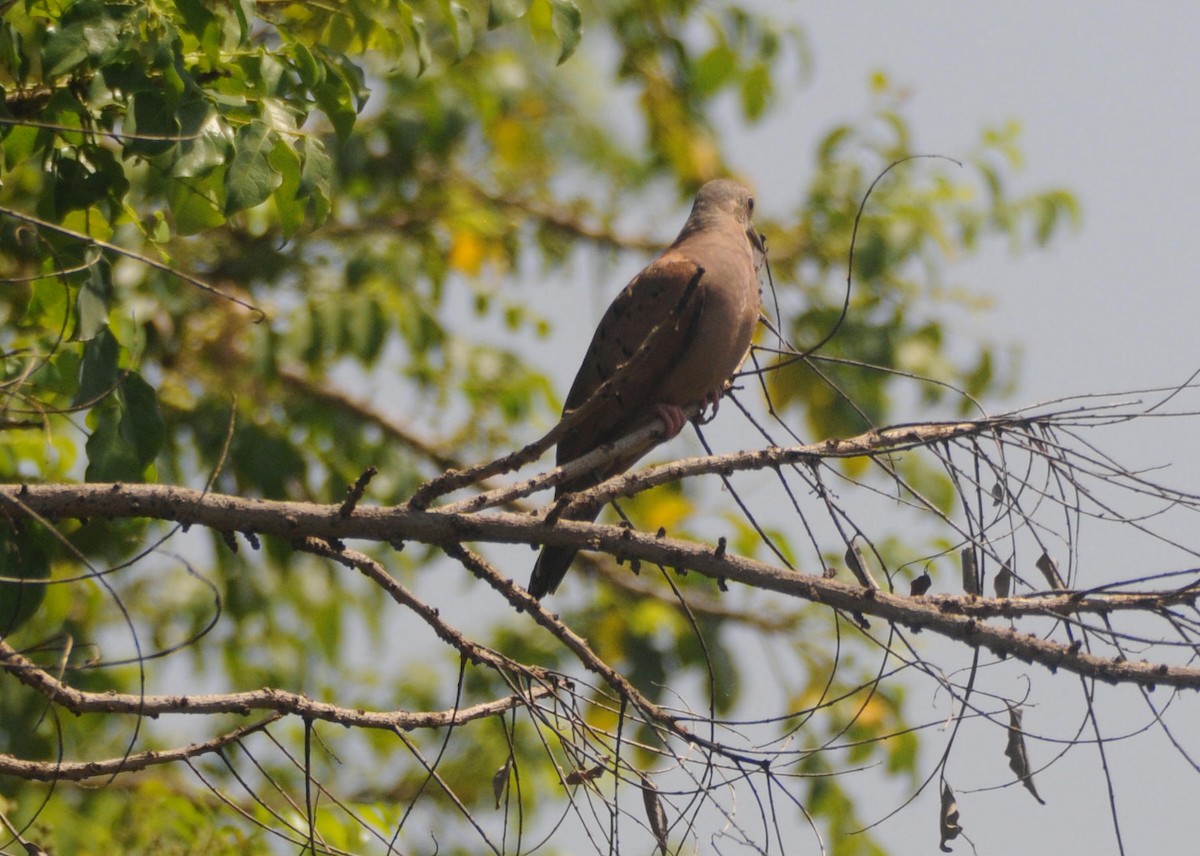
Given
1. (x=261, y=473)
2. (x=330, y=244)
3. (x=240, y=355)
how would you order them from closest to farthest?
1. (x=261, y=473)
2. (x=240, y=355)
3. (x=330, y=244)

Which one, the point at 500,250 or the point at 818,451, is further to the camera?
the point at 500,250

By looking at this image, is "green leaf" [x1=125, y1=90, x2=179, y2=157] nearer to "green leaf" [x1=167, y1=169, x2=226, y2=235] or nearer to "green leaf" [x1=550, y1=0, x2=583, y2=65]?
"green leaf" [x1=167, y1=169, x2=226, y2=235]

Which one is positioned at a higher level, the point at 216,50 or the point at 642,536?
the point at 216,50

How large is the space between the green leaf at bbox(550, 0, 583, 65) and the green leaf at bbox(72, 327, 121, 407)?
1083mm

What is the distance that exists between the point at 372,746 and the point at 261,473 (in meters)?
1.55

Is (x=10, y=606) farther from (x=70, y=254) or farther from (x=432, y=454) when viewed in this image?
(x=432, y=454)

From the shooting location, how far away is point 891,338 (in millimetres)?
5715

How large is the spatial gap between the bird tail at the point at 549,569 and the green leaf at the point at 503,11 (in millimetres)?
1375

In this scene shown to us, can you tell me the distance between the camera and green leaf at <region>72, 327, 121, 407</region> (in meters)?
2.52

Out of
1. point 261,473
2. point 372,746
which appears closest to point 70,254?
point 261,473

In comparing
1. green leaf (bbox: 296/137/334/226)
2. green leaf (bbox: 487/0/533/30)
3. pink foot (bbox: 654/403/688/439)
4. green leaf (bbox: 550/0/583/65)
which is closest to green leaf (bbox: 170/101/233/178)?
green leaf (bbox: 296/137/334/226)

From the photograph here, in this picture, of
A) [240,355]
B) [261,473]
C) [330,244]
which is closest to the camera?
[261,473]

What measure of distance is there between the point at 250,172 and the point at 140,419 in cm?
55

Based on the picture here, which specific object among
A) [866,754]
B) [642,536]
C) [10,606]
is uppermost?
[866,754]
